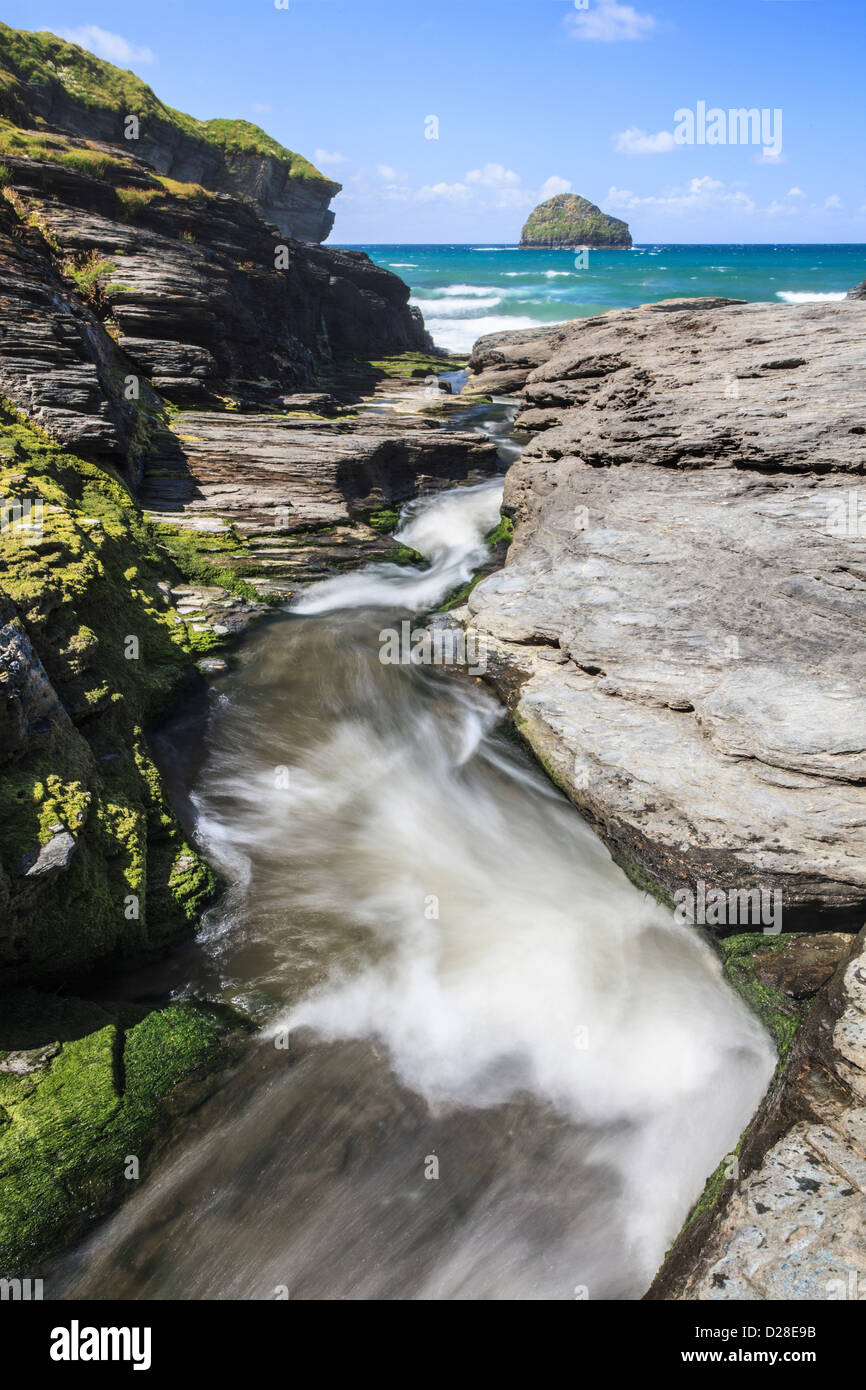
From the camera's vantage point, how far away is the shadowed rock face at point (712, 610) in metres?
7.25

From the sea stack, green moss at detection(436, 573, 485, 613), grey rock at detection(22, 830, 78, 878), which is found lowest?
grey rock at detection(22, 830, 78, 878)

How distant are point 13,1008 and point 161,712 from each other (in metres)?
4.82

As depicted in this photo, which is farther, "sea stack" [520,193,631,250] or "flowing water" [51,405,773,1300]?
"sea stack" [520,193,631,250]

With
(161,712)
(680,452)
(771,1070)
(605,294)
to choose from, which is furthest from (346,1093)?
(605,294)

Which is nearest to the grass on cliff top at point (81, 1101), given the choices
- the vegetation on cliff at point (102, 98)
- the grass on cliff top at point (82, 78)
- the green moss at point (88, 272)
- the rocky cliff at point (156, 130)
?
the green moss at point (88, 272)

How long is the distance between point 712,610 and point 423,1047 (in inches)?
243

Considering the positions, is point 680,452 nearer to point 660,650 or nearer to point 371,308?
point 660,650

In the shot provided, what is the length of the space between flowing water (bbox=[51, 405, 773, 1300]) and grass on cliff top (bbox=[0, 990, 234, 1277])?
0.69 feet

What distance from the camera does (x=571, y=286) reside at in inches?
3228

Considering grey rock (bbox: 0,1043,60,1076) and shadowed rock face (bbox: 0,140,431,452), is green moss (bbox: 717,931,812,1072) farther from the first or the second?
shadowed rock face (bbox: 0,140,431,452)

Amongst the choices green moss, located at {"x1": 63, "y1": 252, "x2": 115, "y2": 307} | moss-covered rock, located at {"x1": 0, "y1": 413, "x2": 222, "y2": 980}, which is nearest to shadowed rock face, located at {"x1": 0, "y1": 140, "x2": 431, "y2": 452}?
green moss, located at {"x1": 63, "y1": 252, "x2": 115, "y2": 307}

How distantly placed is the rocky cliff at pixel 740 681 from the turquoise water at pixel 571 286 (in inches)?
1736

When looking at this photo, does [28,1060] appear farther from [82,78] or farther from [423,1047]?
[82,78]

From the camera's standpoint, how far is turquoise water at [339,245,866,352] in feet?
205
